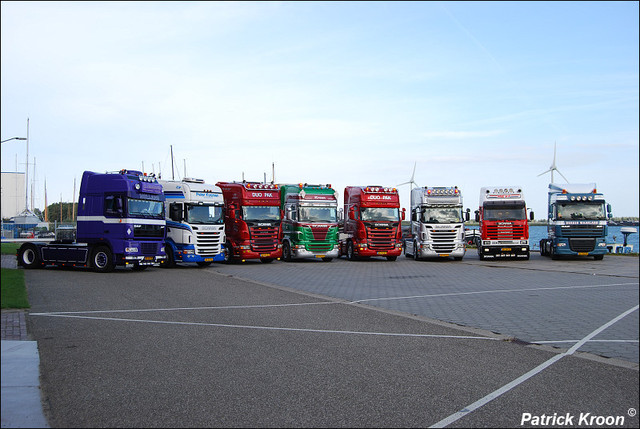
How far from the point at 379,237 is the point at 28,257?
54.0 ft

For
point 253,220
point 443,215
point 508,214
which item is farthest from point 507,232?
point 253,220

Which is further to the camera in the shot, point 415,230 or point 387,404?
point 415,230

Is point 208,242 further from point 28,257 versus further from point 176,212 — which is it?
point 28,257

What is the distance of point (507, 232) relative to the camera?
30844 mm

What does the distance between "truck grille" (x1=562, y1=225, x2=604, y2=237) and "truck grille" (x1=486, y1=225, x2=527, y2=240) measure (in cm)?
216

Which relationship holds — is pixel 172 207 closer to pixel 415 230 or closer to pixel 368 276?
pixel 368 276

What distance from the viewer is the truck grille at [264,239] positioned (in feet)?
93.1

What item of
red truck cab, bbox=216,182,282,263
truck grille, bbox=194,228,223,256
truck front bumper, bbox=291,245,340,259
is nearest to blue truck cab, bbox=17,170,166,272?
truck grille, bbox=194,228,223,256

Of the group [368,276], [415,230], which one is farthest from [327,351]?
[415,230]

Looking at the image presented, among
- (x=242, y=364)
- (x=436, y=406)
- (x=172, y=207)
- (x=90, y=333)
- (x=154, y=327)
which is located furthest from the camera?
(x=172, y=207)

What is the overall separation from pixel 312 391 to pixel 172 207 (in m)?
20.4

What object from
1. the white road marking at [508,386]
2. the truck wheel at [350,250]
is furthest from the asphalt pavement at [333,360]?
the truck wheel at [350,250]

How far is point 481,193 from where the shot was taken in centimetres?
3147

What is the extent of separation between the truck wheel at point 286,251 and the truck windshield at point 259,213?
2830 mm
